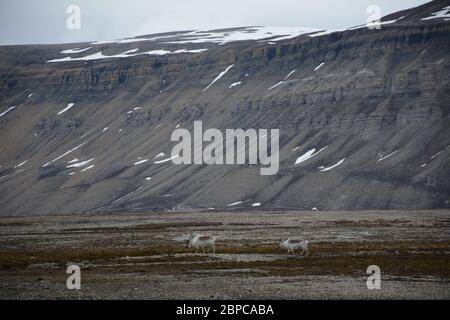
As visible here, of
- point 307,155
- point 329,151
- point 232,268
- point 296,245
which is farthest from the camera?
point 307,155

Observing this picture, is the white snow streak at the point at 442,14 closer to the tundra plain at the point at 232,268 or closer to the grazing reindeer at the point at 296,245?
the tundra plain at the point at 232,268

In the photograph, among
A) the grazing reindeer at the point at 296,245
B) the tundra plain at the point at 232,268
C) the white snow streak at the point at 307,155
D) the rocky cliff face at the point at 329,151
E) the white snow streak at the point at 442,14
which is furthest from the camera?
the white snow streak at the point at 442,14

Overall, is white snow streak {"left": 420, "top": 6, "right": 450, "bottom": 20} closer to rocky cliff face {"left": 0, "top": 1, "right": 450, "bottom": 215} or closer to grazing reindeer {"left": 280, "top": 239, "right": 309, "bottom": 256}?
rocky cliff face {"left": 0, "top": 1, "right": 450, "bottom": 215}

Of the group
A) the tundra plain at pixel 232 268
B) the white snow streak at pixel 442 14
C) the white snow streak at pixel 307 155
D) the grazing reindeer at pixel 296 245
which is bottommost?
the tundra plain at pixel 232 268

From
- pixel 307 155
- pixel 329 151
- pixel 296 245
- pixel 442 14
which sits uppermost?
pixel 442 14

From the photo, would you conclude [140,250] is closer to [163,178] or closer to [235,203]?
[235,203]

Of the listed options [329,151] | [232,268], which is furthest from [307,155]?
[232,268]

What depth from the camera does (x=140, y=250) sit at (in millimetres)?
51656

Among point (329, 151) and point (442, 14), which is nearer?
point (329, 151)

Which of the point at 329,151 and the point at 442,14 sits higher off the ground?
the point at 442,14

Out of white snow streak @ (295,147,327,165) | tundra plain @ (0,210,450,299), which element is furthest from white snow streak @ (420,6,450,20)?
tundra plain @ (0,210,450,299)

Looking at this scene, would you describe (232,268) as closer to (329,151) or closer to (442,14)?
(329,151)

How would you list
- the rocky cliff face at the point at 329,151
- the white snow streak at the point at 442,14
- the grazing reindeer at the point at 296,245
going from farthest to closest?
the white snow streak at the point at 442,14
the rocky cliff face at the point at 329,151
the grazing reindeer at the point at 296,245

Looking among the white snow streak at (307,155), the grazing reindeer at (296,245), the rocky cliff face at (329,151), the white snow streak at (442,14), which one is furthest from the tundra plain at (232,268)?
the white snow streak at (442,14)
